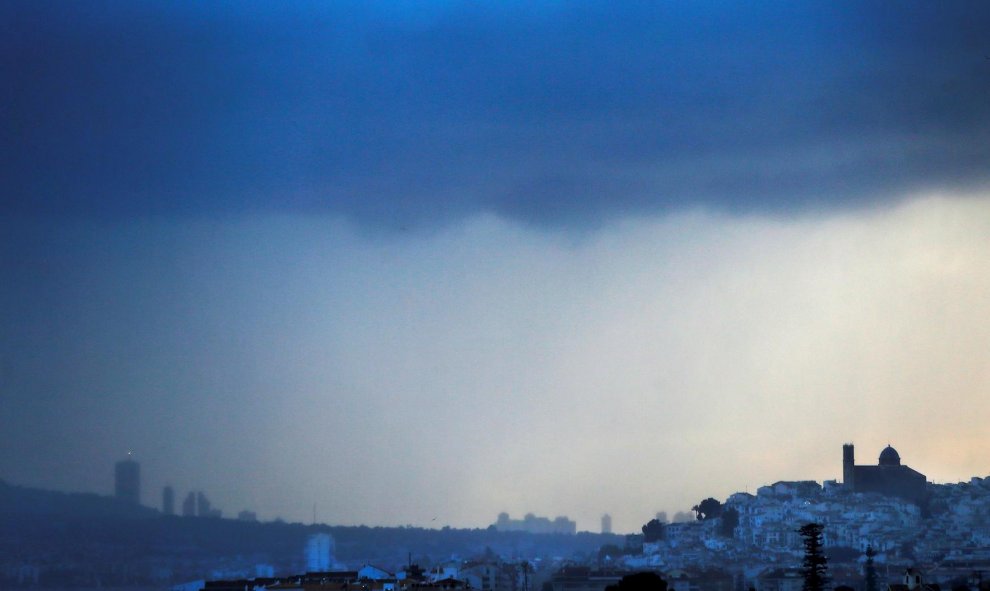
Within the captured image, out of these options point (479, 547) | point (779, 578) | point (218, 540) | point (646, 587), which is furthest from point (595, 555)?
point (646, 587)

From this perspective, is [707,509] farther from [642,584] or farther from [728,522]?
[642,584]

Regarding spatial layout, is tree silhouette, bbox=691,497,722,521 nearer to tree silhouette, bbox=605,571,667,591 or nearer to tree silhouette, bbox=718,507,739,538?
tree silhouette, bbox=718,507,739,538

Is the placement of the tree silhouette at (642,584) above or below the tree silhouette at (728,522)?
below

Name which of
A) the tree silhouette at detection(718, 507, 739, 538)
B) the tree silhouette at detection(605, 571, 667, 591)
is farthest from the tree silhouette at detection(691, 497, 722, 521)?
the tree silhouette at detection(605, 571, 667, 591)

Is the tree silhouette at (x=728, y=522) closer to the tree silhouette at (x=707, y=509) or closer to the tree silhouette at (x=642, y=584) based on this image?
the tree silhouette at (x=707, y=509)

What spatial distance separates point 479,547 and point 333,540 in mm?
23089

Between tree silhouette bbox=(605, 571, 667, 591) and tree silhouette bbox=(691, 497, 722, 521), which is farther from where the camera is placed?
tree silhouette bbox=(691, 497, 722, 521)

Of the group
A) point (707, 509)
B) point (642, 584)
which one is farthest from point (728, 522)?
point (642, 584)

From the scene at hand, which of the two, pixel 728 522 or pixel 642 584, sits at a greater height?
pixel 728 522

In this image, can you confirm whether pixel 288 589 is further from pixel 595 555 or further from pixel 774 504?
pixel 774 504

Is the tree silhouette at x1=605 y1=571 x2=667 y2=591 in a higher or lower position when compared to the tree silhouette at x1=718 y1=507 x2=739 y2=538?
lower

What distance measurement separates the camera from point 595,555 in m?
179

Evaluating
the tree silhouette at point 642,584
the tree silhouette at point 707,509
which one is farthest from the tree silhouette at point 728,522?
the tree silhouette at point 642,584

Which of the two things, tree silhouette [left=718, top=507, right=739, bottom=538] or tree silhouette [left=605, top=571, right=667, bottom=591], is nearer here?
tree silhouette [left=605, top=571, right=667, bottom=591]
